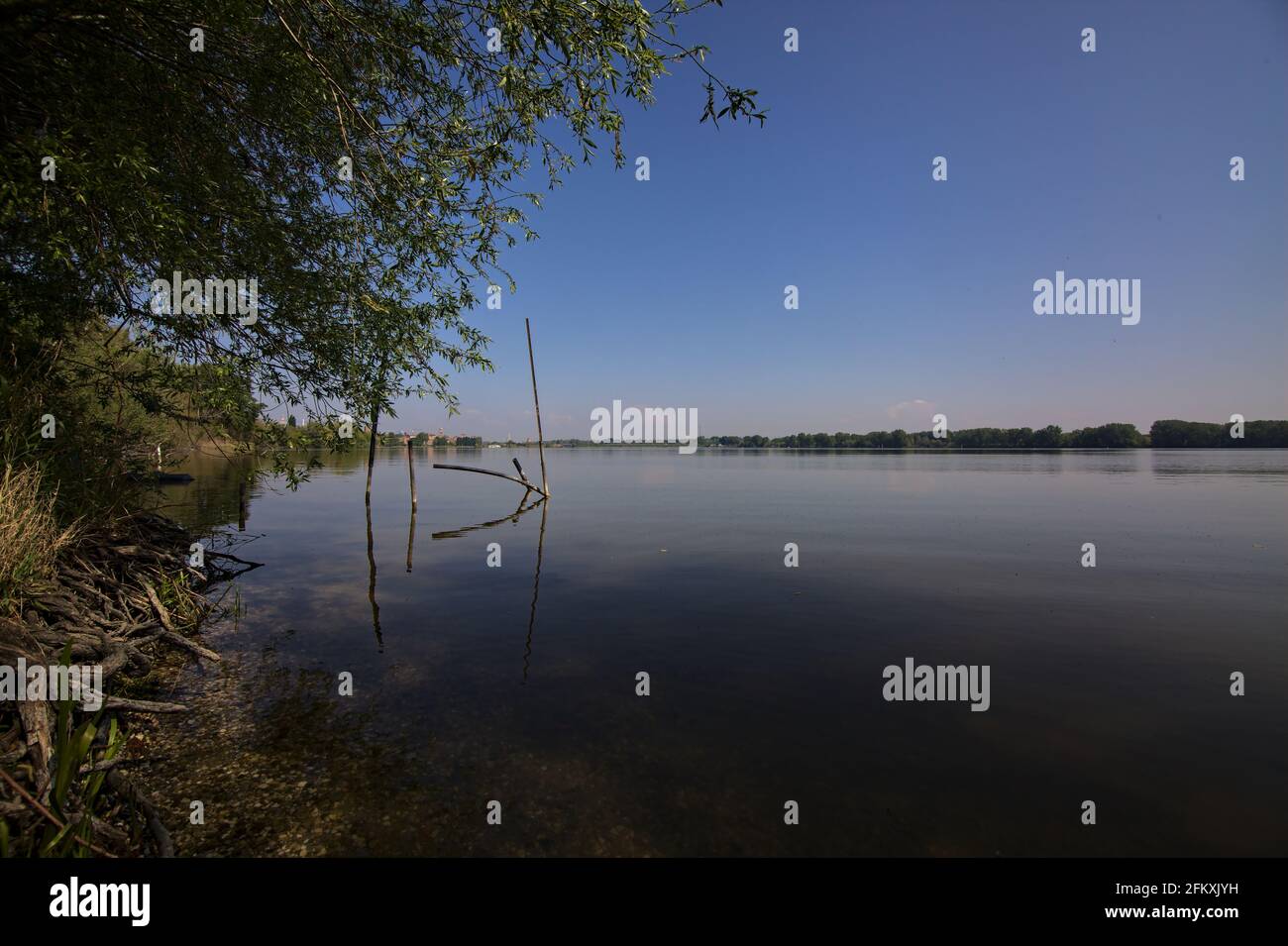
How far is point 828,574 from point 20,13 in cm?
1672

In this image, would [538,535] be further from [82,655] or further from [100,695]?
[100,695]

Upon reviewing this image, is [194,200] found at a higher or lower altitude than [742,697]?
higher

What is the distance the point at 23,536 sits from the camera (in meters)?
6.67

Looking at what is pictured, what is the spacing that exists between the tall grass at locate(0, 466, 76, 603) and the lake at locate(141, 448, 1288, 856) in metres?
2.38

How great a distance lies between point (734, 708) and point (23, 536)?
9.55 metres

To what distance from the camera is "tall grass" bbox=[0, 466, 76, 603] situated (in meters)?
6.41

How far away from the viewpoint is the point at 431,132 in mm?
8211
